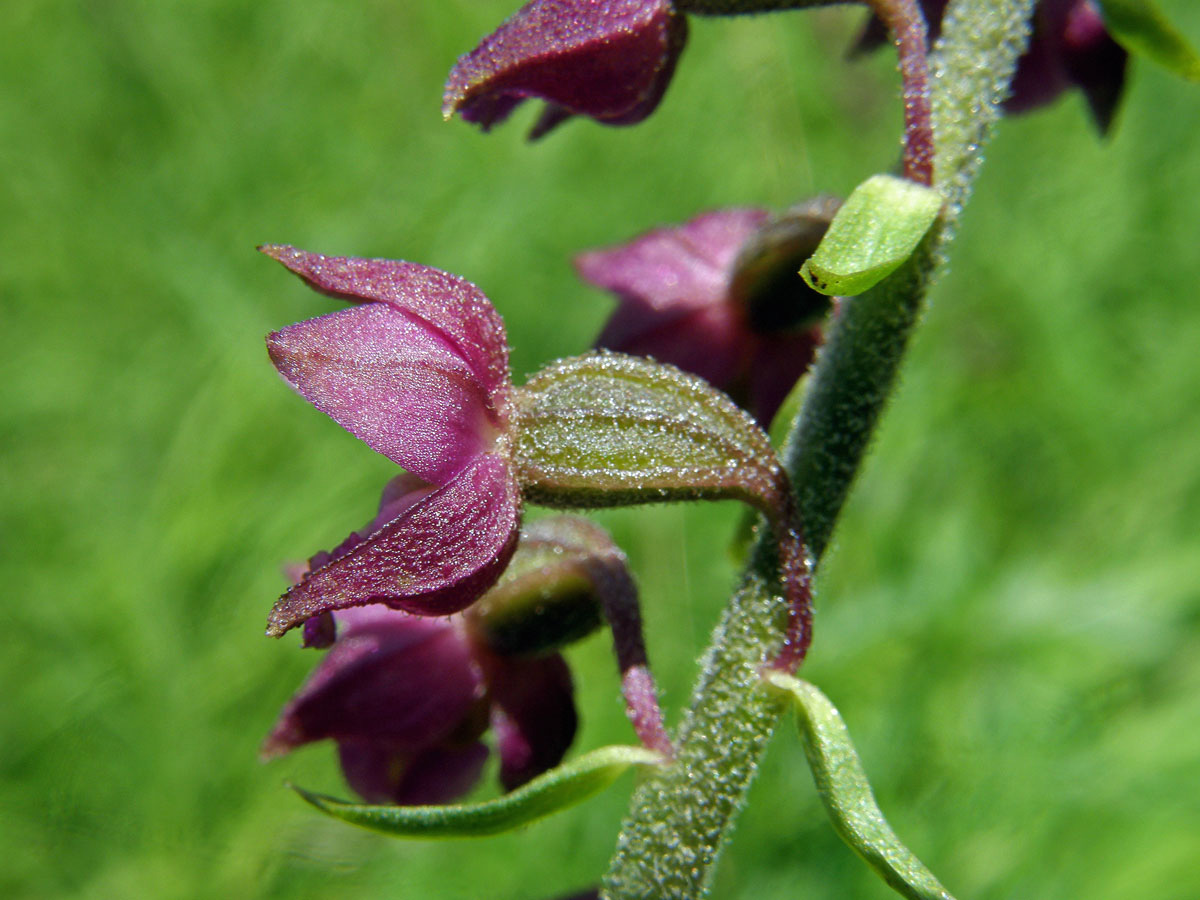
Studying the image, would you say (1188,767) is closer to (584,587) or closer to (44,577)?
(584,587)

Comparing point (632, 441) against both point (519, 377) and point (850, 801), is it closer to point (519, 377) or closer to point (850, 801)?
point (850, 801)

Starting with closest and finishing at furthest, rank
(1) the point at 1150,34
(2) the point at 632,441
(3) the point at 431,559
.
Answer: (3) the point at 431,559 → (2) the point at 632,441 → (1) the point at 1150,34

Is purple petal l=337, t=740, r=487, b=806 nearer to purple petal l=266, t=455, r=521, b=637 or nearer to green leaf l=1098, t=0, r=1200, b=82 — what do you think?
purple petal l=266, t=455, r=521, b=637

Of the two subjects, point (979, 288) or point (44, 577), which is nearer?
point (44, 577)

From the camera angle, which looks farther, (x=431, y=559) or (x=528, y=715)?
(x=528, y=715)

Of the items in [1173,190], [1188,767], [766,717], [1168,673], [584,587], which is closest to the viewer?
[766,717]

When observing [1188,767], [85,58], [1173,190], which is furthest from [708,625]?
[85,58]

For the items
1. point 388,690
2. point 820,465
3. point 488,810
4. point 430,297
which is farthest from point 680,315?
point 488,810
